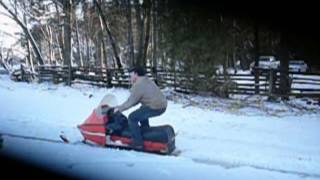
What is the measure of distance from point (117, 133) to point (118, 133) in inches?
0.5

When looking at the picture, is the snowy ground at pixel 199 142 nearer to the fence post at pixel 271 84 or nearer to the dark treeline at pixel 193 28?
the fence post at pixel 271 84

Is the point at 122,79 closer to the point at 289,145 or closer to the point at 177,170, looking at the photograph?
the point at 289,145

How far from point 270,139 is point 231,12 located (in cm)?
293

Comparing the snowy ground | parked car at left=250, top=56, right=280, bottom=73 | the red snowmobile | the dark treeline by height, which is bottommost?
the snowy ground

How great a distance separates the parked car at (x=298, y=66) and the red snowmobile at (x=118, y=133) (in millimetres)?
4834

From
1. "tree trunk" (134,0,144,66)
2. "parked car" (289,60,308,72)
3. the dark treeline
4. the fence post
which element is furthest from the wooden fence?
"tree trunk" (134,0,144,66)

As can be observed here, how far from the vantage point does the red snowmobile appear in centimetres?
620

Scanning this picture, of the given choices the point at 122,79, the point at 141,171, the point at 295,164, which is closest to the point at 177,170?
the point at 141,171

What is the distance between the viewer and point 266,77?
1370cm

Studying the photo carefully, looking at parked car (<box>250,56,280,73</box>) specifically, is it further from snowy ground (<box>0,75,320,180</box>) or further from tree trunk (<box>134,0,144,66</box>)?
tree trunk (<box>134,0,144,66</box>)

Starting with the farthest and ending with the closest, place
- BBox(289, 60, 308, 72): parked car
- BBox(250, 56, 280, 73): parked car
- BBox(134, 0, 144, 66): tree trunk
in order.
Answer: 1. BBox(134, 0, 144, 66): tree trunk
2. BBox(250, 56, 280, 73): parked car
3. BBox(289, 60, 308, 72): parked car

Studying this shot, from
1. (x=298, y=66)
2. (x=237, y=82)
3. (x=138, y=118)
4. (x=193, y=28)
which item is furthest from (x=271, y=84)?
(x=138, y=118)

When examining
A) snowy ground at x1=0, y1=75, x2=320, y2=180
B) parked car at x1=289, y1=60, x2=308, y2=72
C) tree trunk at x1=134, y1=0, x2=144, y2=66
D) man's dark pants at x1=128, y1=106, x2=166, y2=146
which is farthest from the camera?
tree trunk at x1=134, y1=0, x2=144, y2=66

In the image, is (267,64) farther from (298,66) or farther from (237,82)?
(298,66)
